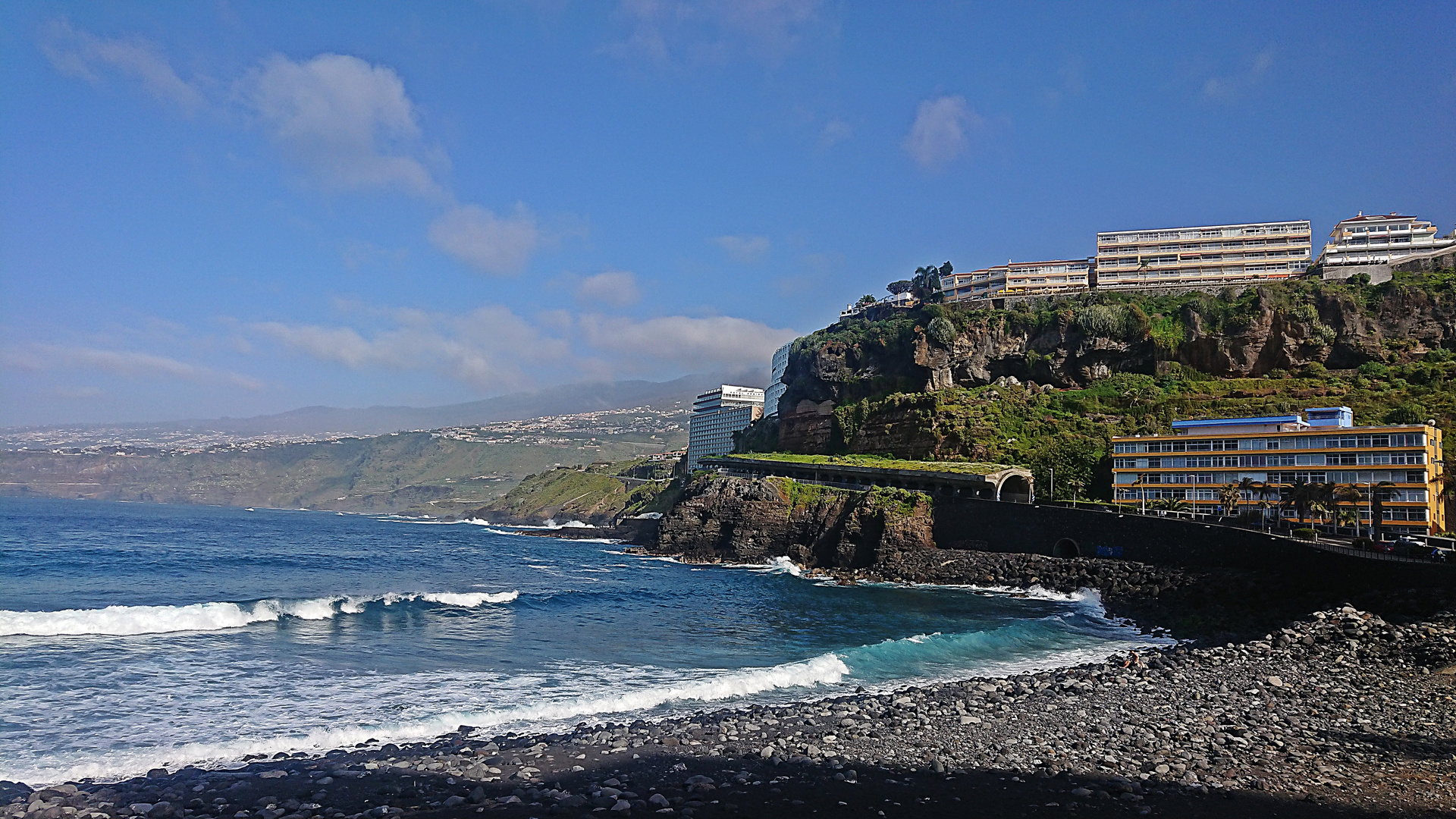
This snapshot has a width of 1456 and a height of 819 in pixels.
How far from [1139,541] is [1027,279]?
71.6 metres

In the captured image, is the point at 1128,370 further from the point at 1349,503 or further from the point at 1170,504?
the point at 1349,503

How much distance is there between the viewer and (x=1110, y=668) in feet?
70.0

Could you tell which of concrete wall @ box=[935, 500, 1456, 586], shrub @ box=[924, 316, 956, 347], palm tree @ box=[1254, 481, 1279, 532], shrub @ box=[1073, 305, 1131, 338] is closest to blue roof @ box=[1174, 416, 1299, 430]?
palm tree @ box=[1254, 481, 1279, 532]

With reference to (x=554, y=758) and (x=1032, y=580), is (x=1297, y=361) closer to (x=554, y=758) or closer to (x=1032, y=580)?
(x=1032, y=580)

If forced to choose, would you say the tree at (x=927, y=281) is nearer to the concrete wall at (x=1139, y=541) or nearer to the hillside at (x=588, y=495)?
the hillside at (x=588, y=495)

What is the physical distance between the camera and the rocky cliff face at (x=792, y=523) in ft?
173

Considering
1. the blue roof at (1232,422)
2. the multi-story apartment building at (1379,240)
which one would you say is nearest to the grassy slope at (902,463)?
the blue roof at (1232,422)

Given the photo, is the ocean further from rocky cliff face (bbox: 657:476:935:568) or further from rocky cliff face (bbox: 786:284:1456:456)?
rocky cliff face (bbox: 786:284:1456:456)

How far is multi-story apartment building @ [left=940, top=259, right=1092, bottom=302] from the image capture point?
102812 mm

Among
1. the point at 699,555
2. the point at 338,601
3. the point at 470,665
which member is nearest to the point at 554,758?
the point at 470,665

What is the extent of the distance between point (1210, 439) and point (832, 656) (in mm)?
38786

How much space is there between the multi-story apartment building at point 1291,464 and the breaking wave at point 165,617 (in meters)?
43.7

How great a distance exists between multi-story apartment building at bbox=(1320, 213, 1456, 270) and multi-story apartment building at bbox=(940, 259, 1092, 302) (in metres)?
25.8

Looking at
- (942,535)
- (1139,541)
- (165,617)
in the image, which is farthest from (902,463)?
(165,617)
